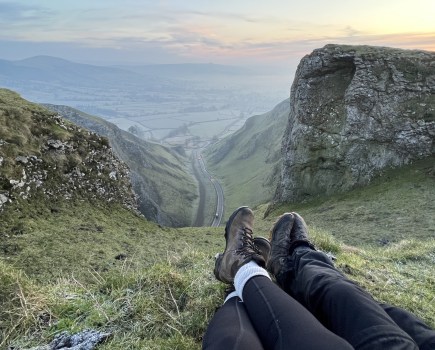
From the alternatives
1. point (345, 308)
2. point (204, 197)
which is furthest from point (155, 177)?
point (345, 308)

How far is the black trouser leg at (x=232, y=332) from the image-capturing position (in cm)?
360

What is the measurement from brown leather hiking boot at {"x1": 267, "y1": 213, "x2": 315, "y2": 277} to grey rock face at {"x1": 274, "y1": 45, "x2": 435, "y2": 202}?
2307 cm

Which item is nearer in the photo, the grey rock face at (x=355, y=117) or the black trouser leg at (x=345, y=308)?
the black trouser leg at (x=345, y=308)

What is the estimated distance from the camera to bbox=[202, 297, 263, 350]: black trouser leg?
360cm

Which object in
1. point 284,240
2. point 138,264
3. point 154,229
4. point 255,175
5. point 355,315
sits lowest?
point 255,175

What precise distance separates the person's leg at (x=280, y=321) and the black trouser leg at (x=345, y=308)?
370mm

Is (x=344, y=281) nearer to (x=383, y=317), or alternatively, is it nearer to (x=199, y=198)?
(x=383, y=317)

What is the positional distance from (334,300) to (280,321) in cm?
76

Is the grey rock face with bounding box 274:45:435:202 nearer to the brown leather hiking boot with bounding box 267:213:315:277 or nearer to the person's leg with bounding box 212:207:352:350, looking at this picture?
the brown leather hiking boot with bounding box 267:213:315:277

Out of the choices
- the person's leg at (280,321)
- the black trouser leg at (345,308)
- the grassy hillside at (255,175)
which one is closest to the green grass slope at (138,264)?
the person's leg at (280,321)

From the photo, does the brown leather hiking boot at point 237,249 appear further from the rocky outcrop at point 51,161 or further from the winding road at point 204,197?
the winding road at point 204,197

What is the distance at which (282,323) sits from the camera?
3783mm

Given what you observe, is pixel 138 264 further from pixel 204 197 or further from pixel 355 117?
pixel 204 197

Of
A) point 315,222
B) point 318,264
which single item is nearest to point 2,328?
point 318,264
